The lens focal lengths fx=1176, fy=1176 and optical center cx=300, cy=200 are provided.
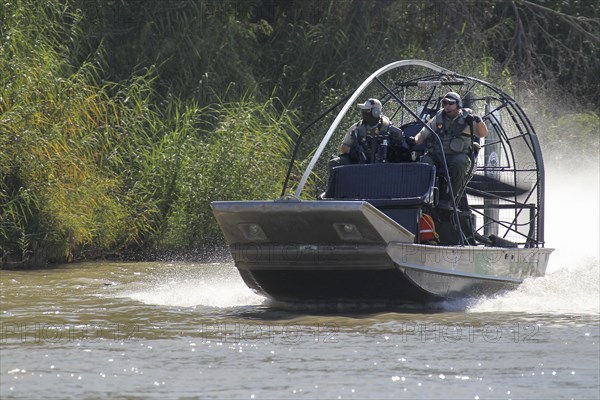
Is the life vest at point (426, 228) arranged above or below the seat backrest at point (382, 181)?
below

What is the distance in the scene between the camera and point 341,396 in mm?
6941

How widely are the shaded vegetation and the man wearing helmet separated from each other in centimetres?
445

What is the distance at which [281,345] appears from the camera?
8.59 meters

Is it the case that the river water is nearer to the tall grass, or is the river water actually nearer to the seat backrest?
the seat backrest

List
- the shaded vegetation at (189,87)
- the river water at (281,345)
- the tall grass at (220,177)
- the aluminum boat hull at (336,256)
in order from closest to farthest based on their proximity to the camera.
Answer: the river water at (281,345), the aluminum boat hull at (336,256), the shaded vegetation at (189,87), the tall grass at (220,177)

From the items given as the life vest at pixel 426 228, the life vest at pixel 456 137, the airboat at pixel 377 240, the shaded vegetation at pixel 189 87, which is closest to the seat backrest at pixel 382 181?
the airboat at pixel 377 240

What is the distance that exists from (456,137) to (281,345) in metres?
3.72

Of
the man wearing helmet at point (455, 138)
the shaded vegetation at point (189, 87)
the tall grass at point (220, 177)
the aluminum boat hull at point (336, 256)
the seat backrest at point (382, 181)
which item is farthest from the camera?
the tall grass at point (220, 177)

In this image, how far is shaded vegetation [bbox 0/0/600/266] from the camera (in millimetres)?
13922

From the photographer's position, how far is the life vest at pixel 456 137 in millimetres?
11422

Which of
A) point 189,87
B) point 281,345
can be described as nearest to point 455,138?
point 281,345

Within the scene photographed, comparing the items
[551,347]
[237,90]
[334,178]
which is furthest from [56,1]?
[551,347]

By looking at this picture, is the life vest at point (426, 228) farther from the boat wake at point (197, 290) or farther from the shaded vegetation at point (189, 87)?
the shaded vegetation at point (189, 87)

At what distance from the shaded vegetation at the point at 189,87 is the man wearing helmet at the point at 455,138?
14.6ft
